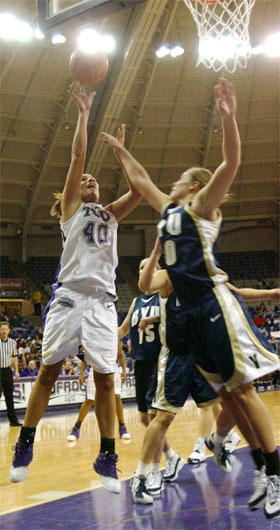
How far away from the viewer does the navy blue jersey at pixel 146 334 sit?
604 cm

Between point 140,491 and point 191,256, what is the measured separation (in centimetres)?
224

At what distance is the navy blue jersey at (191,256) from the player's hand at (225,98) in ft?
2.17

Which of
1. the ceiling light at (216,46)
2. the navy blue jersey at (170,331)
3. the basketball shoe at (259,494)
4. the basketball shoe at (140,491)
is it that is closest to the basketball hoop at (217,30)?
the ceiling light at (216,46)

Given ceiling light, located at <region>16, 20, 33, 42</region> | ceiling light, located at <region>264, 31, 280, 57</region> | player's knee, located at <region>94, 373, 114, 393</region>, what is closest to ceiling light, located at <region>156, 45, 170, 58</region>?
ceiling light, located at <region>264, 31, 280, 57</region>

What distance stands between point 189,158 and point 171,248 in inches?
827

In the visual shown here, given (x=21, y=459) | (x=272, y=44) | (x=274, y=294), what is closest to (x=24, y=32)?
(x=272, y=44)

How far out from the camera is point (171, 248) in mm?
3820

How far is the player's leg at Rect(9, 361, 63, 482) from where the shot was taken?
163 inches

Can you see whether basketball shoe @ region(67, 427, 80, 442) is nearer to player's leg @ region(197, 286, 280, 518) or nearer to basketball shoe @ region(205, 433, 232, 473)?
basketball shoe @ region(205, 433, 232, 473)

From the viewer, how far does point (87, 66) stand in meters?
4.44

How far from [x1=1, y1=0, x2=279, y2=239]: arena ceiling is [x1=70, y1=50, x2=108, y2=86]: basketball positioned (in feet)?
41.6

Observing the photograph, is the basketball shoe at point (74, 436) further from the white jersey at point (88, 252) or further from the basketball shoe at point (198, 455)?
the white jersey at point (88, 252)

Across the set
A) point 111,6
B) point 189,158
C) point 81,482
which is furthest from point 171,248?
point 189,158

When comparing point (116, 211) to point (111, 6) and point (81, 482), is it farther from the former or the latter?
point (81, 482)
